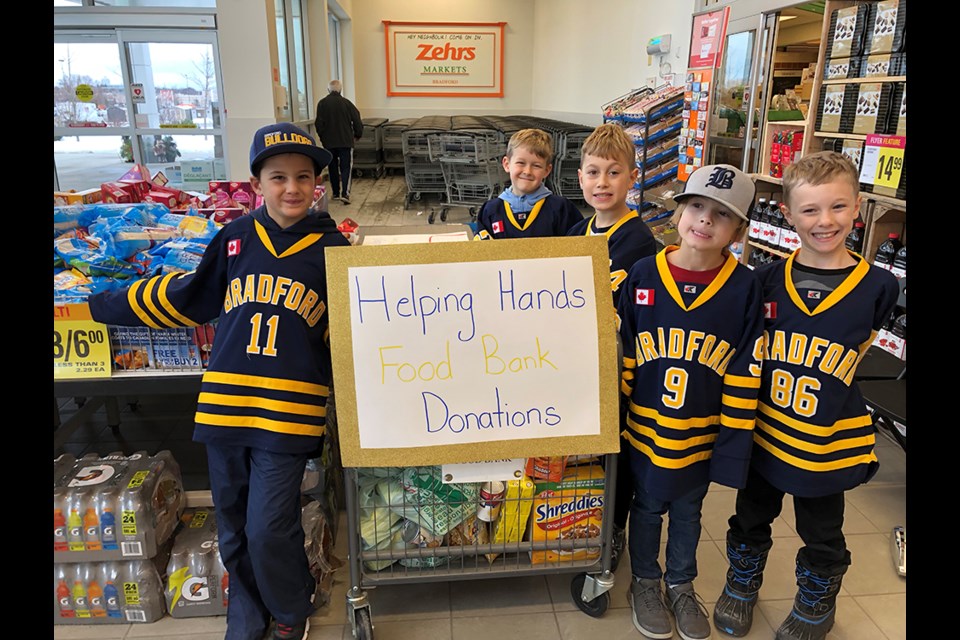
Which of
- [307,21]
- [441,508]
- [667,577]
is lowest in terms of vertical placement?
[667,577]

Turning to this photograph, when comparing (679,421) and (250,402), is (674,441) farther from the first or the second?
(250,402)

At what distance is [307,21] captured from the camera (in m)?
11.4

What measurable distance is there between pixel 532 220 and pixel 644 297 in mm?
974

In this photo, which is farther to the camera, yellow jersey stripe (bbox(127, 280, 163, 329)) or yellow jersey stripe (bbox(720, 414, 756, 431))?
yellow jersey stripe (bbox(127, 280, 163, 329))

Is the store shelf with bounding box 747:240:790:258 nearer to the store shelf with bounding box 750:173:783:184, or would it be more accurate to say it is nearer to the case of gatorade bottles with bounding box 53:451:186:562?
the store shelf with bounding box 750:173:783:184

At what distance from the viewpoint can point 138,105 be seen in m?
7.29

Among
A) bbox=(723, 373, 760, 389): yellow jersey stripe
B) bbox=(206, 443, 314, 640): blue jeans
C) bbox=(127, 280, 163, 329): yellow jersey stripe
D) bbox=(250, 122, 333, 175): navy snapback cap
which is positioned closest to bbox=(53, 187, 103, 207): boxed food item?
bbox=(127, 280, 163, 329): yellow jersey stripe

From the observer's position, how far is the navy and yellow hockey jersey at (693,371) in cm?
176

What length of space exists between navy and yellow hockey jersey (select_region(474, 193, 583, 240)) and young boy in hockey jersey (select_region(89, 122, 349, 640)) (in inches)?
38.1

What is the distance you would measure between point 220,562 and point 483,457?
1029 millimetres

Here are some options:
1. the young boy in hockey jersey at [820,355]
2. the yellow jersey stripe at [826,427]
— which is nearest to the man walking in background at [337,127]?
the young boy in hockey jersey at [820,355]

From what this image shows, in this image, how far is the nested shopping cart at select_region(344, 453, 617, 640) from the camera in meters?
1.88
